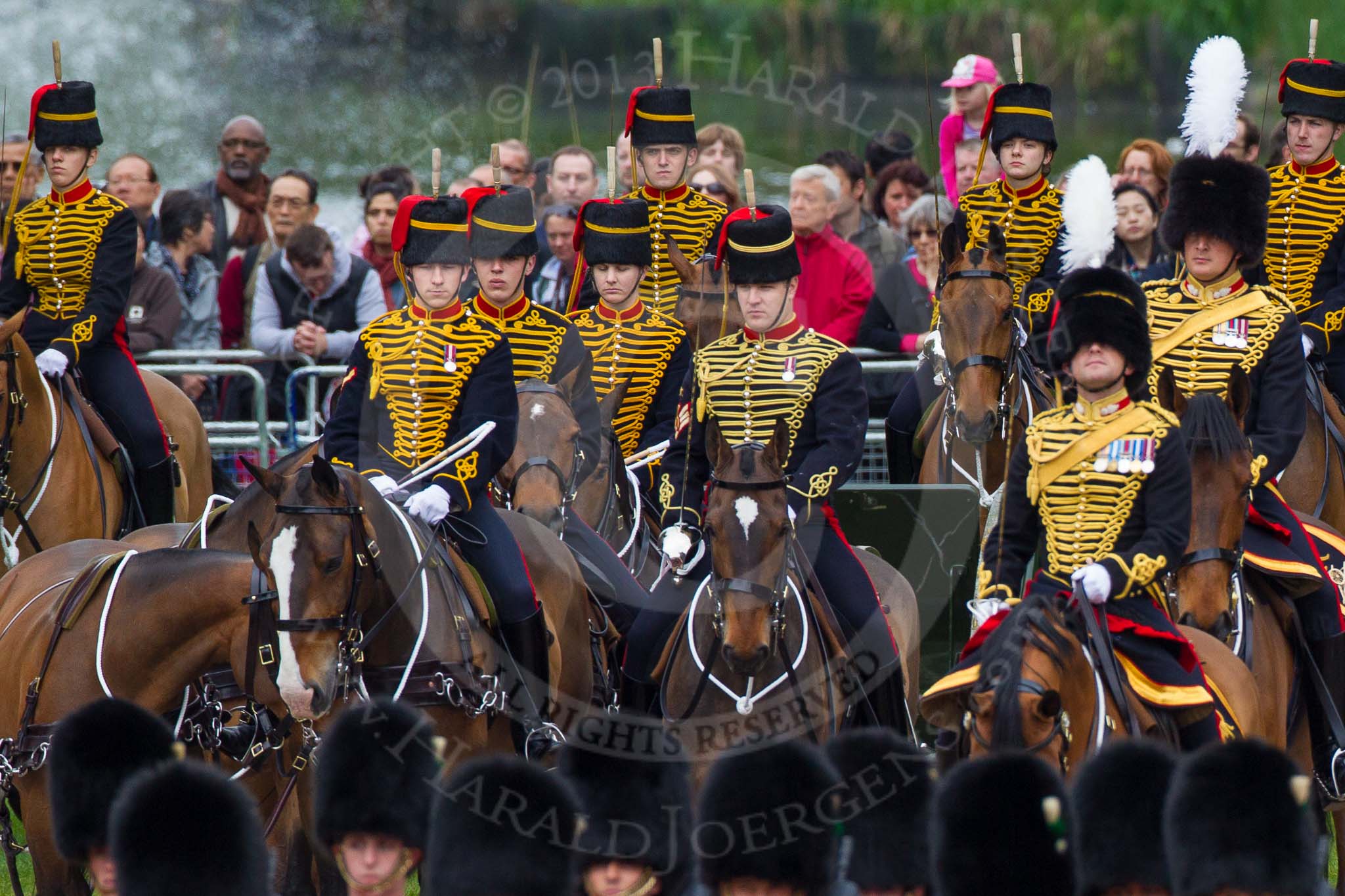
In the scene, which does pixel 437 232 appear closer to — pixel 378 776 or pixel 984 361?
pixel 984 361

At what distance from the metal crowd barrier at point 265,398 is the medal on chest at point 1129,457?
14.9 ft

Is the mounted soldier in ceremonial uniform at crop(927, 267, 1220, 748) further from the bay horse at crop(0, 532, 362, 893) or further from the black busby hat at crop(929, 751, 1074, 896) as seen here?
the bay horse at crop(0, 532, 362, 893)

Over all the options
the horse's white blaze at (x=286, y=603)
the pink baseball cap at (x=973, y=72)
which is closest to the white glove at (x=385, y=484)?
the horse's white blaze at (x=286, y=603)

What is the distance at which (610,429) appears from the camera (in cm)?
984

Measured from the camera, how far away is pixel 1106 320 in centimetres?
703

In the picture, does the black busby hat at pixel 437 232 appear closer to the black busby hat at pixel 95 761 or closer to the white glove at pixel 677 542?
the white glove at pixel 677 542

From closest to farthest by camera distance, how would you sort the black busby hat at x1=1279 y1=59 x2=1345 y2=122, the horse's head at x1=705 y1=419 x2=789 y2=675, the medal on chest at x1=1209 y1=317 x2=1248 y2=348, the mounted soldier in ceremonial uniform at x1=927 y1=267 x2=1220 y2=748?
the mounted soldier in ceremonial uniform at x1=927 y1=267 x2=1220 y2=748 < the horse's head at x1=705 y1=419 x2=789 y2=675 < the medal on chest at x1=1209 y1=317 x2=1248 y2=348 < the black busby hat at x1=1279 y1=59 x2=1345 y2=122

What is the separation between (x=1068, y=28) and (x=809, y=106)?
4010 mm

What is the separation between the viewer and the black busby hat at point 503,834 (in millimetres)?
6012

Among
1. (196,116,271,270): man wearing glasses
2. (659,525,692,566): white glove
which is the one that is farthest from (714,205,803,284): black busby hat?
(196,116,271,270): man wearing glasses

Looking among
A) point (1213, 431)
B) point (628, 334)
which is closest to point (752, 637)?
point (1213, 431)

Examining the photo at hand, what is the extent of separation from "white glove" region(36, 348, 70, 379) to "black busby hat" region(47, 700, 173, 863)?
13.0 feet

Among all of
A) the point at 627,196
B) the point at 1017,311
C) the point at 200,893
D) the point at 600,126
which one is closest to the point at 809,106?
the point at 600,126

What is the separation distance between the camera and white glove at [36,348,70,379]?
10188mm
